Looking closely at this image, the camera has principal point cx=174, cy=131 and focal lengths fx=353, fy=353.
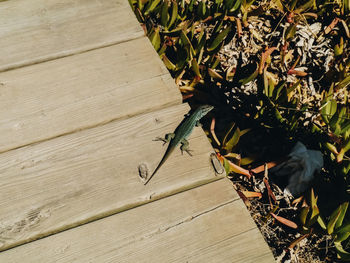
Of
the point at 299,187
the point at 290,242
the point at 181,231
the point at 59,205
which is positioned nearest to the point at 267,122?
the point at 299,187

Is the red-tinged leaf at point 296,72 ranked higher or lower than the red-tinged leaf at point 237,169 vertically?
higher

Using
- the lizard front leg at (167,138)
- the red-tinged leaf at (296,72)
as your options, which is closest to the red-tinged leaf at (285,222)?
the lizard front leg at (167,138)

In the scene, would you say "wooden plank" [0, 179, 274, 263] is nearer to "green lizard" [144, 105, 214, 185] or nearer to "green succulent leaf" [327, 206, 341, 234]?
"green lizard" [144, 105, 214, 185]

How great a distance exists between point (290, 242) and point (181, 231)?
1.29 meters

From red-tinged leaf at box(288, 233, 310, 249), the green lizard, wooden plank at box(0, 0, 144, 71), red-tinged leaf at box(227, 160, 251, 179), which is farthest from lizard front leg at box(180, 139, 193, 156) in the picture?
red-tinged leaf at box(288, 233, 310, 249)

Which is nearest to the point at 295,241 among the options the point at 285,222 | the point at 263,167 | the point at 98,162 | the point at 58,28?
the point at 285,222

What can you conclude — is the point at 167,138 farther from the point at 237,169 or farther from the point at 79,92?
the point at 237,169

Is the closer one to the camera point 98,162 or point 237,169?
point 98,162

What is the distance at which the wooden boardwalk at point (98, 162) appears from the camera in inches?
61.8

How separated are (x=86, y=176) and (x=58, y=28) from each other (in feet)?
3.89

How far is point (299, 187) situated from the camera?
278 cm

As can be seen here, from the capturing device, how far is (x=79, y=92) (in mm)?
2068

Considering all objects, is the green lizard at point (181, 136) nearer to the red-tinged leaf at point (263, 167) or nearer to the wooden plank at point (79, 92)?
the wooden plank at point (79, 92)

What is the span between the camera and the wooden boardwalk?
1569mm
